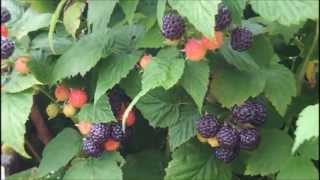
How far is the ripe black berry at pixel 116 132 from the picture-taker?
3.58 ft

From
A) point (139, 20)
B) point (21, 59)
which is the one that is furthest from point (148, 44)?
point (21, 59)

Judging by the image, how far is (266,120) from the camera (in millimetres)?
1130

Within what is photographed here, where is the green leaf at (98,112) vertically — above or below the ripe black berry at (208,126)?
above

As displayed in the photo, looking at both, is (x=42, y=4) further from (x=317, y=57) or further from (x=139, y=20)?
(x=317, y=57)

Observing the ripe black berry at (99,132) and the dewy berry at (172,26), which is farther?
the ripe black berry at (99,132)

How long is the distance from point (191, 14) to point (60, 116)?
0.52 meters

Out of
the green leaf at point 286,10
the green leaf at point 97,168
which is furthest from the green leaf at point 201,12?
the green leaf at point 97,168

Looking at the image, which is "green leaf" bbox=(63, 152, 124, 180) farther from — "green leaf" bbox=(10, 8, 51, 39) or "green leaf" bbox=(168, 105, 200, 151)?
"green leaf" bbox=(10, 8, 51, 39)

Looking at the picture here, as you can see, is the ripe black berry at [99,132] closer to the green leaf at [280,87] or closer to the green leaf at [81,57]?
the green leaf at [81,57]

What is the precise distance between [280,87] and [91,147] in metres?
0.33

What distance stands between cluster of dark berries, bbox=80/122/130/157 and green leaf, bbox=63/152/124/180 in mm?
17

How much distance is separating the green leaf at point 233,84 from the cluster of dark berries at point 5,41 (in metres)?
0.32

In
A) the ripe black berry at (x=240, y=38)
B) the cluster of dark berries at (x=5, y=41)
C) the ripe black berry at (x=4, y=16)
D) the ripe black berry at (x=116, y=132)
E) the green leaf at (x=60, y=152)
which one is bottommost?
the green leaf at (x=60, y=152)

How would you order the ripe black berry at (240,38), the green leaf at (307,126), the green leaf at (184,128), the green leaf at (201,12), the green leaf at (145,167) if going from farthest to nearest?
the green leaf at (145,167), the green leaf at (184,128), the ripe black berry at (240,38), the green leaf at (201,12), the green leaf at (307,126)
